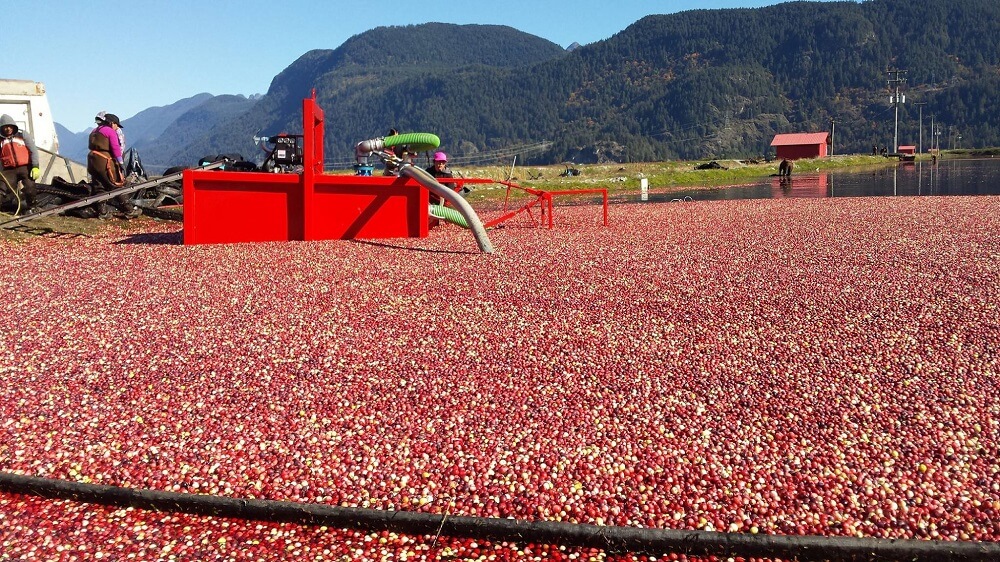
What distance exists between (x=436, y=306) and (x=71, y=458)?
3.63 meters

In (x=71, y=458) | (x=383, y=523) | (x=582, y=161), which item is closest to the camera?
(x=383, y=523)

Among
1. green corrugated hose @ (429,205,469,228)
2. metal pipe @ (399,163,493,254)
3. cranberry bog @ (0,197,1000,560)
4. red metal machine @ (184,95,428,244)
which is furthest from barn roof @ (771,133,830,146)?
cranberry bog @ (0,197,1000,560)

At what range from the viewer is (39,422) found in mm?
4453

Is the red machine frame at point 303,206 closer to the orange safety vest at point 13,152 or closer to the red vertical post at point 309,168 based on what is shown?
the red vertical post at point 309,168

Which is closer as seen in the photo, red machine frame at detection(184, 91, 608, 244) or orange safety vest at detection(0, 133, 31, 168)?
red machine frame at detection(184, 91, 608, 244)

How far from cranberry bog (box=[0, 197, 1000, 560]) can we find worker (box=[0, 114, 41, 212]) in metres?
6.20

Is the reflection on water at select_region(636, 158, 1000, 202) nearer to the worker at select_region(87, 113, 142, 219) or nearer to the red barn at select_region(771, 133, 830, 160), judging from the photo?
the worker at select_region(87, 113, 142, 219)

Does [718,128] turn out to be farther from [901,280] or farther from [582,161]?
[901,280]

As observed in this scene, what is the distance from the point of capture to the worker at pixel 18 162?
45.2 feet

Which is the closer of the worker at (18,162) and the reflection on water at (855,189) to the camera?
the worker at (18,162)

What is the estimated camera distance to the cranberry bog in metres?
3.35

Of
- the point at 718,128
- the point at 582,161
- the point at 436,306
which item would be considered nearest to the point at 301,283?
the point at 436,306

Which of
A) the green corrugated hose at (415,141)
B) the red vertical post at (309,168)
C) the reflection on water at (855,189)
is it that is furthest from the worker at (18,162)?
the reflection on water at (855,189)

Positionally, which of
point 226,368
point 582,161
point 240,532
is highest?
point 582,161
